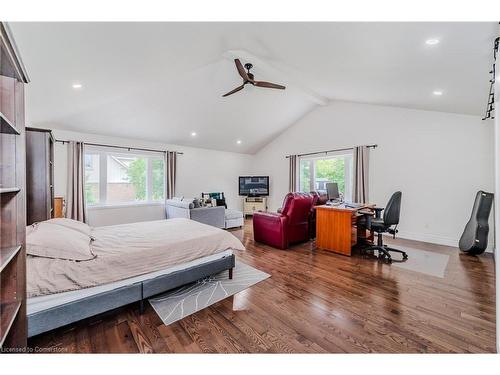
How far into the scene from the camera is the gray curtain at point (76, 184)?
4.41 metres

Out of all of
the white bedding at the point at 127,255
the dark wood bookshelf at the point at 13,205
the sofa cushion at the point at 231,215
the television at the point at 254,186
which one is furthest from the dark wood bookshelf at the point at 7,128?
the television at the point at 254,186

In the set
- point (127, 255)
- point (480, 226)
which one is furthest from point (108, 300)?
point (480, 226)

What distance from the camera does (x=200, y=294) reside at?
7.41 ft

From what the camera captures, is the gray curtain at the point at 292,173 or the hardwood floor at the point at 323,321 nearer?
the hardwood floor at the point at 323,321

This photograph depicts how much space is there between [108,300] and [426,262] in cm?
399

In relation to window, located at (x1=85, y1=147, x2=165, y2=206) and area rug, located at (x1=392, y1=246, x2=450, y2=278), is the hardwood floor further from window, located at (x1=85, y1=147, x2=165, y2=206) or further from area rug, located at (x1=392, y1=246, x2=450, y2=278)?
window, located at (x1=85, y1=147, x2=165, y2=206)

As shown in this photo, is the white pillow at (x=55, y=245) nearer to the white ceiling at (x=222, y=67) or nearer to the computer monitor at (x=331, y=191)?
the white ceiling at (x=222, y=67)

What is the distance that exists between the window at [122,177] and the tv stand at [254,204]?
9.04 feet

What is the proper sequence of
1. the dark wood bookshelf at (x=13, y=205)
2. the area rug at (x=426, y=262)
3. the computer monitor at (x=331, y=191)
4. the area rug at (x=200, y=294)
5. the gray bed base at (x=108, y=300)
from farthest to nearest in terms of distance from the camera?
1. the computer monitor at (x=331, y=191)
2. the area rug at (x=426, y=262)
3. the area rug at (x=200, y=294)
4. the gray bed base at (x=108, y=300)
5. the dark wood bookshelf at (x=13, y=205)

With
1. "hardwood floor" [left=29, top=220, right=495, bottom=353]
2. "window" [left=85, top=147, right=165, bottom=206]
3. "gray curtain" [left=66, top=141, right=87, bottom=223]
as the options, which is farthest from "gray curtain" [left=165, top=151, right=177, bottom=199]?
"hardwood floor" [left=29, top=220, right=495, bottom=353]

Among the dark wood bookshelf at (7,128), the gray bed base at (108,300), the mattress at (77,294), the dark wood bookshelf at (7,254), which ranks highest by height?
the dark wood bookshelf at (7,128)
